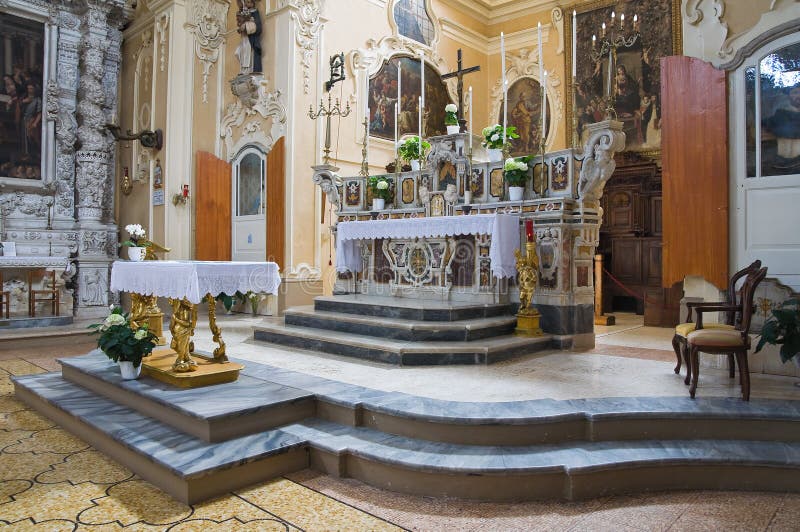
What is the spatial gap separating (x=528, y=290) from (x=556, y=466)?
10.2 ft

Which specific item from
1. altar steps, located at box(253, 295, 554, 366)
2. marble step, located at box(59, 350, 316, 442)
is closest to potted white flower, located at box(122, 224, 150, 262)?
marble step, located at box(59, 350, 316, 442)

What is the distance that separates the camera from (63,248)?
11383 millimetres

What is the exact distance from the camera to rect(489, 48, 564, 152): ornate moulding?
43.0ft

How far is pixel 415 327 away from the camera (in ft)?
19.2

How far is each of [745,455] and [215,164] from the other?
1034 centimetres

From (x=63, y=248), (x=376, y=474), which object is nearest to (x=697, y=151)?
(x=376, y=474)

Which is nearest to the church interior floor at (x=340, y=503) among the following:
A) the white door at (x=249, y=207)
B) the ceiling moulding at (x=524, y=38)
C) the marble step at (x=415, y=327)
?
the marble step at (x=415, y=327)

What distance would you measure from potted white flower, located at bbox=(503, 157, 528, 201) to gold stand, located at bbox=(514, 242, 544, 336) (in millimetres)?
779

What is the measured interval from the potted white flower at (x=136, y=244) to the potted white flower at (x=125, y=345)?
4.34ft

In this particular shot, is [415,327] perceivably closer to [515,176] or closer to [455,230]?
[455,230]

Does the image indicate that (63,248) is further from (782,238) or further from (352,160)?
(782,238)

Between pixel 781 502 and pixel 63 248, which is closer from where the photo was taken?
pixel 781 502

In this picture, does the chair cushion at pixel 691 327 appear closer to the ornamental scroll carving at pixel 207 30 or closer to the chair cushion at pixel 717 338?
the chair cushion at pixel 717 338

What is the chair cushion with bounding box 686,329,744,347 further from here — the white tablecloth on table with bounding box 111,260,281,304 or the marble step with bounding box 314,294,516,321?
the white tablecloth on table with bounding box 111,260,281,304
